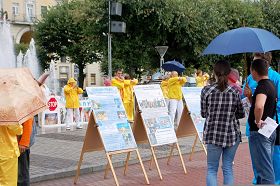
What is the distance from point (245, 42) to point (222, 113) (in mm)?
1381

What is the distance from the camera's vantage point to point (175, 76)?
15.6 metres

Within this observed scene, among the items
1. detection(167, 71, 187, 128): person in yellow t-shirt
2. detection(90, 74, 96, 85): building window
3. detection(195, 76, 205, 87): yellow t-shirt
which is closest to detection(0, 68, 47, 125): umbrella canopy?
detection(167, 71, 187, 128): person in yellow t-shirt

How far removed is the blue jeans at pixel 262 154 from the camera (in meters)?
5.67

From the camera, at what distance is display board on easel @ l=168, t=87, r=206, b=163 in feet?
29.5

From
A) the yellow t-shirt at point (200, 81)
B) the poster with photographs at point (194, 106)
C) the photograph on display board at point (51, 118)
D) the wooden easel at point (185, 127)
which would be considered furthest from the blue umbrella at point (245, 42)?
the yellow t-shirt at point (200, 81)

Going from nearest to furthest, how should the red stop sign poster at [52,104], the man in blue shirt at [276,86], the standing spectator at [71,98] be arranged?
the man in blue shirt at [276,86]
the red stop sign poster at [52,104]
the standing spectator at [71,98]

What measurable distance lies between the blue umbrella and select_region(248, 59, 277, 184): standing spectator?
0.66 m

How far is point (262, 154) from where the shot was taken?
5.69 m

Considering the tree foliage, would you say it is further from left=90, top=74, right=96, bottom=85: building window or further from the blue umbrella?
left=90, top=74, right=96, bottom=85: building window

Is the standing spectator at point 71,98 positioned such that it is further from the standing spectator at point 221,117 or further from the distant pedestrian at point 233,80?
the standing spectator at point 221,117

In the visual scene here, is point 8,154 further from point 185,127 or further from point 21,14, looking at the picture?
point 21,14

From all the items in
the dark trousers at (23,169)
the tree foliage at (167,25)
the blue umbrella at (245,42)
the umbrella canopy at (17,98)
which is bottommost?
the dark trousers at (23,169)

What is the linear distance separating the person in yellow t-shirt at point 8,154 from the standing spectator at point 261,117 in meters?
2.69

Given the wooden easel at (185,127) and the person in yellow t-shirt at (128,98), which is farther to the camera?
the person in yellow t-shirt at (128,98)
